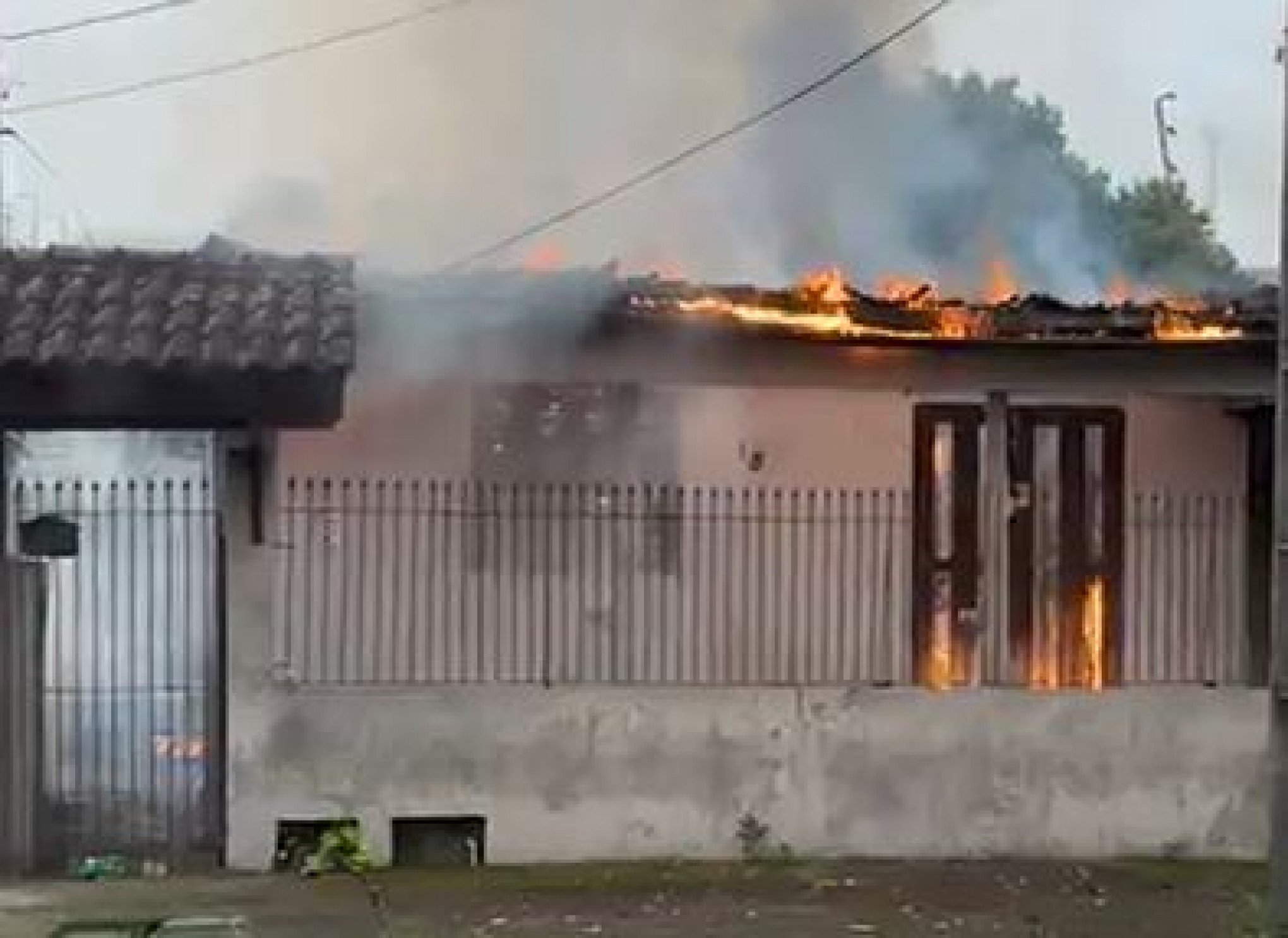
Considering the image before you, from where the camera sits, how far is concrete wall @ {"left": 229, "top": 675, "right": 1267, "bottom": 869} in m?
10.6

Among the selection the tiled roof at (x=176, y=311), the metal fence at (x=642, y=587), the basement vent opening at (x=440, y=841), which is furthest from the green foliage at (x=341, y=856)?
the tiled roof at (x=176, y=311)

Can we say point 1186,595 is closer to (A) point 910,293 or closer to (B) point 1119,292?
(A) point 910,293

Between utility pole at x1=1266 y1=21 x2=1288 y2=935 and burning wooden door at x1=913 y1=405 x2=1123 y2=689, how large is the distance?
4925mm

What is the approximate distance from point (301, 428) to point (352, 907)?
97.2 inches

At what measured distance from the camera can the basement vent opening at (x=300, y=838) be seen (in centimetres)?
1053

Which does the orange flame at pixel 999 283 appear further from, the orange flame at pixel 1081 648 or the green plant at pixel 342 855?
the green plant at pixel 342 855

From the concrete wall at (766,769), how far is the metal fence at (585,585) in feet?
1.94

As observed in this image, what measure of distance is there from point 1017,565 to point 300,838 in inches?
167

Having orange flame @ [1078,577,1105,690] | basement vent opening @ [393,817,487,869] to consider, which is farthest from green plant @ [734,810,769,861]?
orange flame @ [1078,577,1105,690]

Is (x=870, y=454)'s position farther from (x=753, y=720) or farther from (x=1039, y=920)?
(x=1039, y=920)

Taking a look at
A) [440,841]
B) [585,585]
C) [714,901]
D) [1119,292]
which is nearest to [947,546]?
[585,585]

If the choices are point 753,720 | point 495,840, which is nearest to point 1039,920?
point 753,720

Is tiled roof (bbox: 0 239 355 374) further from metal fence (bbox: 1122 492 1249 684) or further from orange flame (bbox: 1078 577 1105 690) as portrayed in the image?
metal fence (bbox: 1122 492 1249 684)

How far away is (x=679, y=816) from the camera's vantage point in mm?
10875
